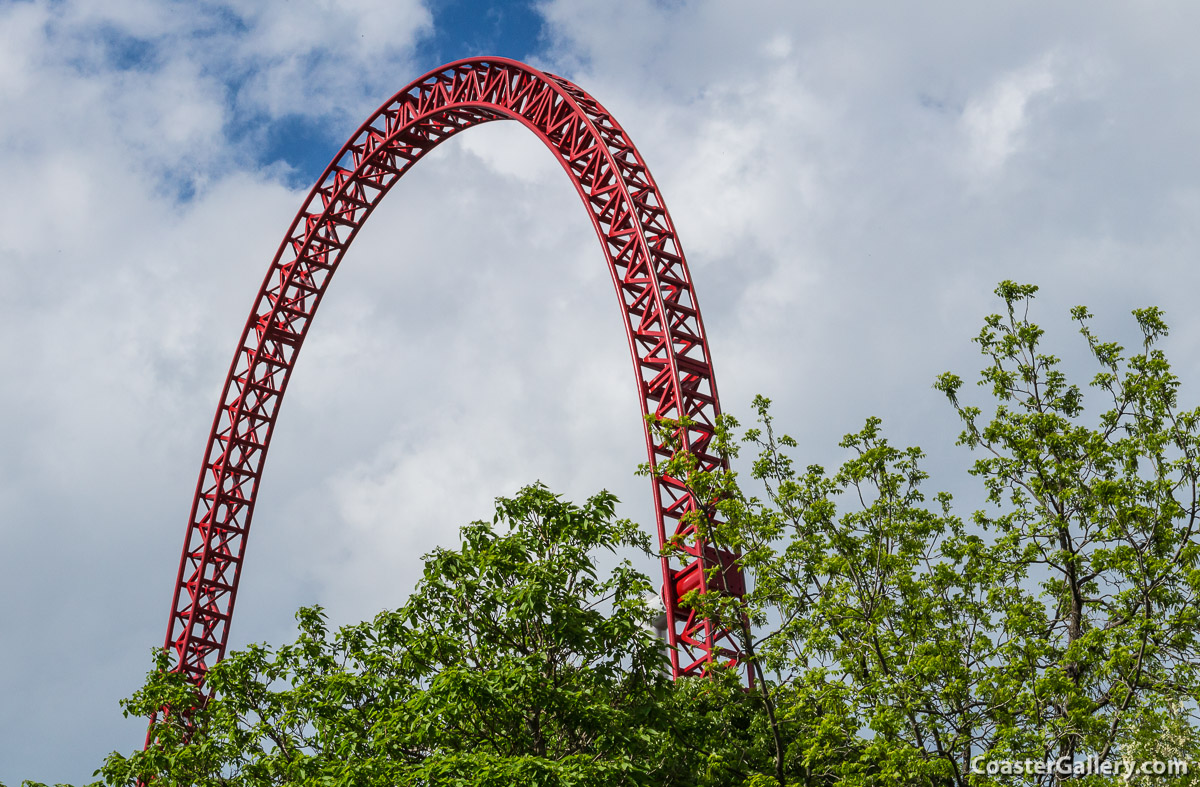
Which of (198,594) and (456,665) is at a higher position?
(198,594)

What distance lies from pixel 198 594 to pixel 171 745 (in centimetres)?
1720

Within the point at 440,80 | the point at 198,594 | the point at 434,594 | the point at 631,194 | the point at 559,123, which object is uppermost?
the point at 440,80

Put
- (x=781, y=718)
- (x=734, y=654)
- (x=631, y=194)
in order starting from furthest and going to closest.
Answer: (x=631, y=194) → (x=734, y=654) → (x=781, y=718)

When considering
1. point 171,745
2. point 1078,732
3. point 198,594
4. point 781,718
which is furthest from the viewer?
point 198,594

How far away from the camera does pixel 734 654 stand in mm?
17641

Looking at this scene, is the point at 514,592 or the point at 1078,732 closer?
the point at 1078,732

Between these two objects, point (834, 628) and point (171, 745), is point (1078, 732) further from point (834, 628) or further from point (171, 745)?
point (171, 745)

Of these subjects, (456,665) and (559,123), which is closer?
(456,665)

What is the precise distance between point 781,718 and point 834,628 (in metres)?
1.26

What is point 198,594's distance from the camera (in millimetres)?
32562

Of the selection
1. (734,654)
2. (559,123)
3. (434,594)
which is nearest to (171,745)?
(434,594)

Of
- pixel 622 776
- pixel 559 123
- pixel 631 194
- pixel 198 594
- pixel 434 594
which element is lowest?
pixel 622 776

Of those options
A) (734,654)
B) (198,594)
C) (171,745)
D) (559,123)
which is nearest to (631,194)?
(559,123)

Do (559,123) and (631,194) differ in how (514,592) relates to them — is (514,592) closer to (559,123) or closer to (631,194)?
(631,194)
